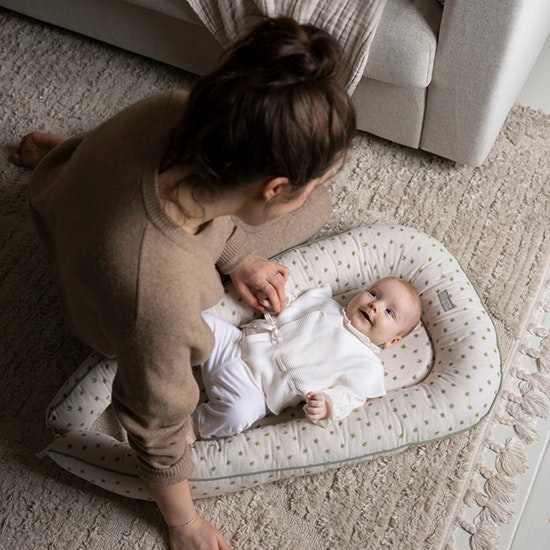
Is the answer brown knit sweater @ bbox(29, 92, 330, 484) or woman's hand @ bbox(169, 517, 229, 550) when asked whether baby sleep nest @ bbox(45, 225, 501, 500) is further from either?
brown knit sweater @ bbox(29, 92, 330, 484)

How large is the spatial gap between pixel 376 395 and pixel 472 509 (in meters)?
0.30

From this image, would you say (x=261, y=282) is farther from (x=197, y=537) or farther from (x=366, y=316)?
(x=197, y=537)

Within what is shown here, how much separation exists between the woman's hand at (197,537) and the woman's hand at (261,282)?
444 mm

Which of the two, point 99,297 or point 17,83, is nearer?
point 99,297

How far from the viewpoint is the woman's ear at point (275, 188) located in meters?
0.94

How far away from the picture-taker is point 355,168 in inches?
74.3

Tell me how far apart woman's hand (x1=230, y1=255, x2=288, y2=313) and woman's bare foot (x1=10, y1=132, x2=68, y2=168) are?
0.62m

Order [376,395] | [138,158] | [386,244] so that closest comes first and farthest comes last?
[138,158]
[376,395]
[386,244]

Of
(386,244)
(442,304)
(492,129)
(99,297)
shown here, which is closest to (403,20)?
(492,129)

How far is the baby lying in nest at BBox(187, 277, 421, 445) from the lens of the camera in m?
1.42

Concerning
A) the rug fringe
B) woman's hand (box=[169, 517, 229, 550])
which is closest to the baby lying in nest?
woman's hand (box=[169, 517, 229, 550])

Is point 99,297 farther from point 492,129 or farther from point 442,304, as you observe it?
point 492,129

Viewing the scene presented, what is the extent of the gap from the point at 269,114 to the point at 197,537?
854mm

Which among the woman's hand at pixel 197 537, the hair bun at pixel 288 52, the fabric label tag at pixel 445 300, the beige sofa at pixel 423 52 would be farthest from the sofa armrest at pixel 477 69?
the woman's hand at pixel 197 537
